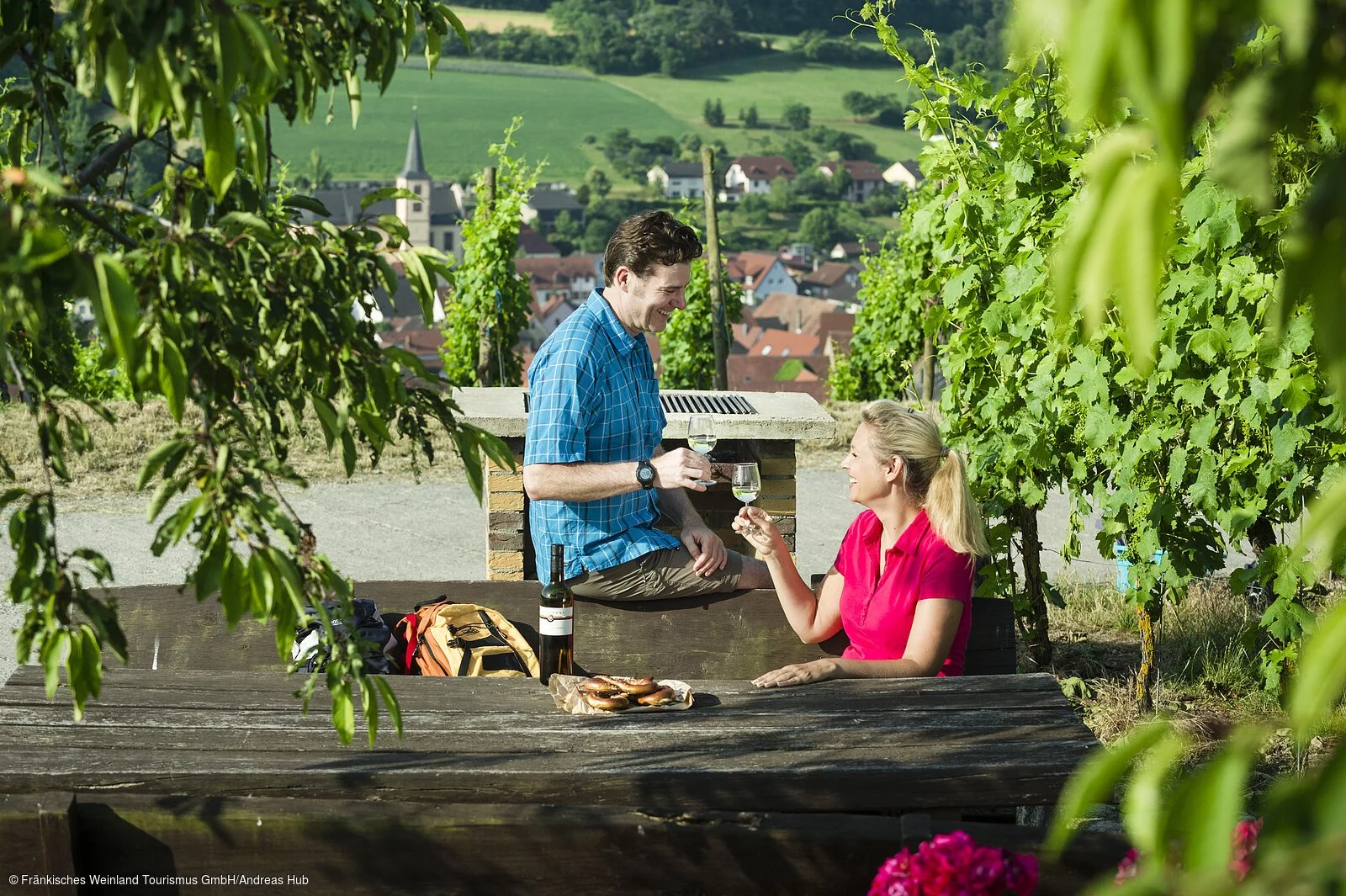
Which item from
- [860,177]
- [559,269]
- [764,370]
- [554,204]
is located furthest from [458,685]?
[860,177]

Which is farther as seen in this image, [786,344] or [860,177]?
[860,177]

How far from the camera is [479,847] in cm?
229

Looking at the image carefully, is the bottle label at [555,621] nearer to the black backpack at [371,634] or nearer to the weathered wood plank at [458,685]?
the weathered wood plank at [458,685]

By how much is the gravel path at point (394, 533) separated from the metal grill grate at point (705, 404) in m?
1.18

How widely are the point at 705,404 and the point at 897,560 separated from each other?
9.27 ft

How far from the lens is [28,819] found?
2.28m

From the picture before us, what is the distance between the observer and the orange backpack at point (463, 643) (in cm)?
355

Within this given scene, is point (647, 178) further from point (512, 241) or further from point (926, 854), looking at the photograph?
point (926, 854)

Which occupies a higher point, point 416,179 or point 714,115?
point 714,115

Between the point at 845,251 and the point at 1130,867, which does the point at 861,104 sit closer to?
the point at 845,251

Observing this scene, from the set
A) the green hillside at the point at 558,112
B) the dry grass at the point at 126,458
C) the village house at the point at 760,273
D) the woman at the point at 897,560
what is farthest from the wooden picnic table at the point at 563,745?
the green hillside at the point at 558,112

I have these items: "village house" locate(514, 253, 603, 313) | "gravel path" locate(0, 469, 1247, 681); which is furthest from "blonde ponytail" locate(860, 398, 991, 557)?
"village house" locate(514, 253, 603, 313)

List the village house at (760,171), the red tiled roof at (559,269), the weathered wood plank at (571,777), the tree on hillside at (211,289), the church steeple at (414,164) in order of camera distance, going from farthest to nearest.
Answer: the village house at (760,171) → the red tiled roof at (559,269) → the church steeple at (414,164) → the weathered wood plank at (571,777) → the tree on hillside at (211,289)

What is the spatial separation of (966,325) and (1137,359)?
13.9ft
